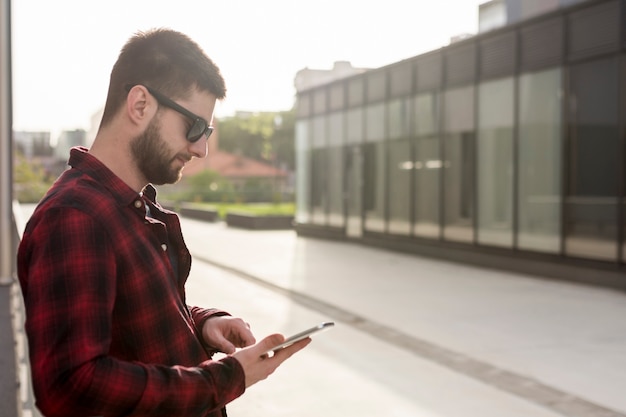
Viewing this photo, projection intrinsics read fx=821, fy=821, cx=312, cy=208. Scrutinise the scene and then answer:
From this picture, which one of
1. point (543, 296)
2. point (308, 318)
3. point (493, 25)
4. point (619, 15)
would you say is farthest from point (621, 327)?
point (493, 25)

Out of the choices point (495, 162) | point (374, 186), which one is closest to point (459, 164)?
point (495, 162)

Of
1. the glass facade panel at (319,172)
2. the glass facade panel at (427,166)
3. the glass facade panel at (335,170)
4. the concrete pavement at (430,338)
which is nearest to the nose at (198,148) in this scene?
the concrete pavement at (430,338)

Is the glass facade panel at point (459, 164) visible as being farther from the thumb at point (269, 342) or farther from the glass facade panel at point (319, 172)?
Answer: the thumb at point (269, 342)

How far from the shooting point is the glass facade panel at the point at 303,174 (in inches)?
1152

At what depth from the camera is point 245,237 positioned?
87.8ft

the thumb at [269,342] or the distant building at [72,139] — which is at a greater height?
the distant building at [72,139]

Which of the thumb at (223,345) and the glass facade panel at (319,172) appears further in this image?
the glass facade panel at (319,172)

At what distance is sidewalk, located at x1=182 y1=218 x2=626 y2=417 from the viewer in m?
7.36

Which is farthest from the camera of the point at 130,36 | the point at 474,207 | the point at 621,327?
the point at 474,207

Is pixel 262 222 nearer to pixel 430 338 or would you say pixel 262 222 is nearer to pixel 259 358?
pixel 430 338

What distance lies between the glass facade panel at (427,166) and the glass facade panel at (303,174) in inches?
315

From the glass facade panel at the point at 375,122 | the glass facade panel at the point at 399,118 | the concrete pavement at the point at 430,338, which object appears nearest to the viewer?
the concrete pavement at the point at 430,338

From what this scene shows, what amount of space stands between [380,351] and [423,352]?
0.45 metres

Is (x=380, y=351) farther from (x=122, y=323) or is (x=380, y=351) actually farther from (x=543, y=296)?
(x=122, y=323)
